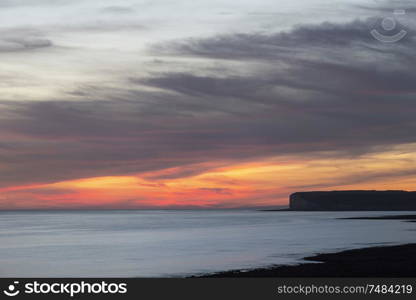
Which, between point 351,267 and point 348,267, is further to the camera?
point 348,267

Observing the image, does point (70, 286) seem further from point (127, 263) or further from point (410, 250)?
point (410, 250)

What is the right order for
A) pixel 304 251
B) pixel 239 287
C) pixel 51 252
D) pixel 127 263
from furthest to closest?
pixel 51 252
pixel 304 251
pixel 127 263
pixel 239 287

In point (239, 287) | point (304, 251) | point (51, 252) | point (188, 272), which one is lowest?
point (239, 287)

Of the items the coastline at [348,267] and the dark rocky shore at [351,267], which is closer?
the dark rocky shore at [351,267]

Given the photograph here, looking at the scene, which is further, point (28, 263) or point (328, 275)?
point (28, 263)

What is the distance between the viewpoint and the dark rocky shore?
130 ft

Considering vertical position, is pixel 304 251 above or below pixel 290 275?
above

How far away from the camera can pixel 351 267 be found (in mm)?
42719

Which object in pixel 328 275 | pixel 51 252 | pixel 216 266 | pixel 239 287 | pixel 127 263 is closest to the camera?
pixel 239 287

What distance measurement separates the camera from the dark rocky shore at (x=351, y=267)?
39600 millimetres

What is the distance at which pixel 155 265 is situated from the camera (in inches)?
2004

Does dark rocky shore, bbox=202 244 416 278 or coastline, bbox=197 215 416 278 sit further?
coastline, bbox=197 215 416 278

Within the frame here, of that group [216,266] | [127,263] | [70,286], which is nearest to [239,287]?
[70,286]

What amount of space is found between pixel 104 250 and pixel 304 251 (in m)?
21.5
